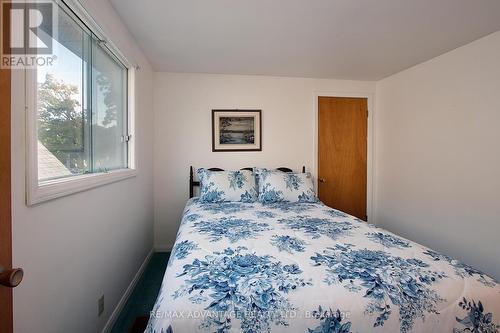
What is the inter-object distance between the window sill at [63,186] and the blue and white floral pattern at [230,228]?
0.69 meters

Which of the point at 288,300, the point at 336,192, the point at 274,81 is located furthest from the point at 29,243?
the point at 336,192

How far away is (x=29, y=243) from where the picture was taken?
911 mm

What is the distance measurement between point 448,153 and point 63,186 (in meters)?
3.20

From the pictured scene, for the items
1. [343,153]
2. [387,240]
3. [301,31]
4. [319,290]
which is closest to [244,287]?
[319,290]

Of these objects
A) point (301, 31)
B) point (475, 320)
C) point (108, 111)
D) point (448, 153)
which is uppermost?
point (301, 31)

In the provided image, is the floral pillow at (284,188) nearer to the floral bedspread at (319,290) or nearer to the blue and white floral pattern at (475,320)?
the floral bedspread at (319,290)

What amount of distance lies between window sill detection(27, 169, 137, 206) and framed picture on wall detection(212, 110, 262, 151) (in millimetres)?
1544

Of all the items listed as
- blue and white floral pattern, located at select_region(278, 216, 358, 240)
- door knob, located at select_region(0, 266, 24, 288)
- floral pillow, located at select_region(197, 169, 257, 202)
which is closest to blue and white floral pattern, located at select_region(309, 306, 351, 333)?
blue and white floral pattern, located at select_region(278, 216, 358, 240)

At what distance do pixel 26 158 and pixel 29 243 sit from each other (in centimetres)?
34

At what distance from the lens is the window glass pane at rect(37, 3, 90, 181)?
1.07m

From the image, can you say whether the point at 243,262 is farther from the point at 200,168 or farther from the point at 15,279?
the point at 200,168

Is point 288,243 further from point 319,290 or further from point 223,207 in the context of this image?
point 223,207

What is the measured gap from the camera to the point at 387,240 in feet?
4.71

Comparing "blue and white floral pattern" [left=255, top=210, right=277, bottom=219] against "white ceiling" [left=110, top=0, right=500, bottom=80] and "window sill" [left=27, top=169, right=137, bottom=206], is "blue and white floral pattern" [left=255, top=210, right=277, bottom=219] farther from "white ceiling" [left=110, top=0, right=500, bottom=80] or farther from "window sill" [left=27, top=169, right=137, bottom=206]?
"white ceiling" [left=110, top=0, right=500, bottom=80]
